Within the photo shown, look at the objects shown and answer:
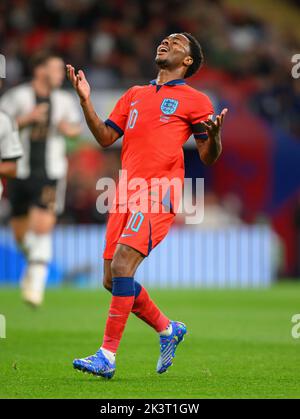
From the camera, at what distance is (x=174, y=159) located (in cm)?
700

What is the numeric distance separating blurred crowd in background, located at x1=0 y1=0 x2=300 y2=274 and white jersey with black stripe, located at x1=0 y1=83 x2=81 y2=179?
19.7ft

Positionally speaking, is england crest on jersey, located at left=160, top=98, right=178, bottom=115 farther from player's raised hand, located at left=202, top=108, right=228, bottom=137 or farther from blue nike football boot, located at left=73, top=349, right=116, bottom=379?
blue nike football boot, located at left=73, top=349, right=116, bottom=379

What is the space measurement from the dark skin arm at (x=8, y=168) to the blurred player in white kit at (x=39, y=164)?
3017 millimetres

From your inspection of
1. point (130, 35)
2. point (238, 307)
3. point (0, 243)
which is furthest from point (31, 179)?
point (130, 35)

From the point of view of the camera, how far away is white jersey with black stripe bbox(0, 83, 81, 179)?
12.6 m

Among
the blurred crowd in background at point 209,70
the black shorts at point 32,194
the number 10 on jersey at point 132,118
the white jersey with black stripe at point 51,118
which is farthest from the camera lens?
the blurred crowd in background at point 209,70

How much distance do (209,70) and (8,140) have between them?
42.2 feet

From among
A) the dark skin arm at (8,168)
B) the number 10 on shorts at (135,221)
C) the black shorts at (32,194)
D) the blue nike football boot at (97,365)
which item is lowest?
the blue nike football boot at (97,365)

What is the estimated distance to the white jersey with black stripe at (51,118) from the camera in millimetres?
12578

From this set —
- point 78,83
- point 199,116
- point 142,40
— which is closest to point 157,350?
point 199,116

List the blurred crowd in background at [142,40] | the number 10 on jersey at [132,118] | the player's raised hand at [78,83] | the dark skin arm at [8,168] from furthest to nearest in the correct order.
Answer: the blurred crowd in background at [142,40], the dark skin arm at [8,168], the number 10 on jersey at [132,118], the player's raised hand at [78,83]

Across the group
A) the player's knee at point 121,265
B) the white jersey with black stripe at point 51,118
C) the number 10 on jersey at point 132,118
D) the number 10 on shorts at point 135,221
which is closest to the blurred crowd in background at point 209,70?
the white jersey with black stripe at point 51,118

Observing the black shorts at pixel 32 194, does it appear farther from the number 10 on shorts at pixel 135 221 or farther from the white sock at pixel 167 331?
the number 10 on shorts at pixel 135 221

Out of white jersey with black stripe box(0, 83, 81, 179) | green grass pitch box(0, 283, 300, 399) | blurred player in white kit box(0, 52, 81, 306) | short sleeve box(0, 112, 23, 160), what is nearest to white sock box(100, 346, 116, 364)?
green grass pitch box(0, 283, 300, 399)
